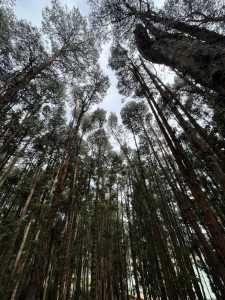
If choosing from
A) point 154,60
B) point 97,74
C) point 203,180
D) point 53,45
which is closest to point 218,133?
point 203,180

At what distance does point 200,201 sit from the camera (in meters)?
3.05

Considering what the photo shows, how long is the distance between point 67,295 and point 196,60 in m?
9.88

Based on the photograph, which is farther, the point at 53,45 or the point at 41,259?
the point at 53,45

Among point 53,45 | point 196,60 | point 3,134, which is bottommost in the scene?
point 196,60

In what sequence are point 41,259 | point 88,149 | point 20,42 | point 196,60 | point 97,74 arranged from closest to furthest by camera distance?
point 196,60 → point 41,259 → point 20,42 → point 97,74 → point 88,149

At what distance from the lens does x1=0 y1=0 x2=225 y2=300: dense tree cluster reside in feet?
17.2

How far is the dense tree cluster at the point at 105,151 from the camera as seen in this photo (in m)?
5.24

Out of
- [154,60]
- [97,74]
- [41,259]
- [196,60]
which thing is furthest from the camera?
[97,74]

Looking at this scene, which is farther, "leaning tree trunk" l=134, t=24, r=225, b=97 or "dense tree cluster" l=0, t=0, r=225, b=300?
"dense tree cluster" l=0, t=0, r=225, b=300

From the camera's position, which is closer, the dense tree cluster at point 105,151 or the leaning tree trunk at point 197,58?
the leaning tree trunk at point 197,58

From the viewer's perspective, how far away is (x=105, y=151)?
16594mm

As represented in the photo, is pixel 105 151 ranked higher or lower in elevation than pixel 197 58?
higher

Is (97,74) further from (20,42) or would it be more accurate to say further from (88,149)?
(88,149)

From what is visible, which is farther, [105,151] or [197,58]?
[105,151]
